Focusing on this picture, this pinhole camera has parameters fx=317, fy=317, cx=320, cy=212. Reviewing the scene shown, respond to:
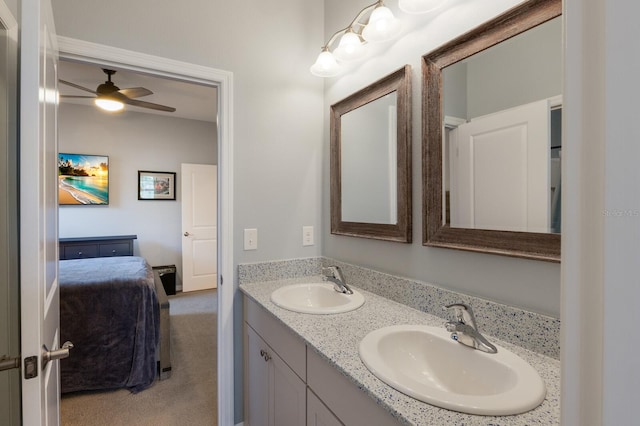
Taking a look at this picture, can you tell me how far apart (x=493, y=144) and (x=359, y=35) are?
3.10 feet

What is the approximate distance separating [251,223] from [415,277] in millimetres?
949

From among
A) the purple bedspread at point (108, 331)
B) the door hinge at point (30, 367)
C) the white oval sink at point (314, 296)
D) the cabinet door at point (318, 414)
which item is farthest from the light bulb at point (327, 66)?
the purple bedspread at point (108, 331)

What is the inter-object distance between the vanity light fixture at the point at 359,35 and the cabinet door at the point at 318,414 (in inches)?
59.0

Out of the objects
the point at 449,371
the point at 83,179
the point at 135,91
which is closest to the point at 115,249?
the point at 83,179

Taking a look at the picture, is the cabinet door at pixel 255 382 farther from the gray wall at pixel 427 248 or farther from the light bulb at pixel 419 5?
the light bulb at pixel 419 5

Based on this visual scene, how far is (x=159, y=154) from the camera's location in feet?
15.5

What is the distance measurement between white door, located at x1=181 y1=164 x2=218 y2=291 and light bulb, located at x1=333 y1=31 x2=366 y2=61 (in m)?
3.71

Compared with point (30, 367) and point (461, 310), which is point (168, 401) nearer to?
point (30, 367)

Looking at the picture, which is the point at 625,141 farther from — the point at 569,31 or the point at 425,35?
the point at 425,35

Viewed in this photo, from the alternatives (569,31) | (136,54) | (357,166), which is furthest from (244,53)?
(569,31)


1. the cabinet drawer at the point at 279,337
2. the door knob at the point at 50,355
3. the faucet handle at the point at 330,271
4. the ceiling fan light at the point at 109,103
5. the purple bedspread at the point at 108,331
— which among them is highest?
the ceiling fan light at the point at 109,103

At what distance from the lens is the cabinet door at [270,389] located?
1177 mm

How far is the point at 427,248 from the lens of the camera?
1.34m

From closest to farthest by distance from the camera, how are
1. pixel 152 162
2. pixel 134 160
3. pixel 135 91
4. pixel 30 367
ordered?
pixel 30 367 < pixel 135 91 < pixel 134 160 < pixel 152 162
